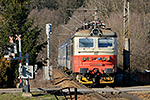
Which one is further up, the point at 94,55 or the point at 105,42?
the point at 105,42

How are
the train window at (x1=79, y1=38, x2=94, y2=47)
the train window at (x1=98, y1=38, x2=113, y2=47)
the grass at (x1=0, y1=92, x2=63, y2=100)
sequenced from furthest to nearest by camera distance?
the train window at (x1=98, y1=38, x2=113, y2=47) → the train window at (x1=79, y1=38, x2=94, y2=47) → the grass at (x1=0, y1=92, x2=63, y2=100)

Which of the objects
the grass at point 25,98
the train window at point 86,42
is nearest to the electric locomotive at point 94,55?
the train window at point 86,42

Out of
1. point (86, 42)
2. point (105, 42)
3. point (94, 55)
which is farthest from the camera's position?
point (105, 42)

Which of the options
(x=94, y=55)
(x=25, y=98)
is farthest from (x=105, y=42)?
(x=25, y=98)

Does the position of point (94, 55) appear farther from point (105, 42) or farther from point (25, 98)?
point (25, 98)

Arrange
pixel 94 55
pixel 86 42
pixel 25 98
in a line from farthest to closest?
pixel 86 42
pixel 94 55
pixel 25 98

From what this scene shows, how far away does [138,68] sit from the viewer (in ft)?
89.9

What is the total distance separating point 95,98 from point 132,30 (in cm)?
1880

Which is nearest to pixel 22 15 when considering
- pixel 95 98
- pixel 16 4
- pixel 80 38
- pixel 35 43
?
pixel 16 4

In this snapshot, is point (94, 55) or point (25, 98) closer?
point (25, 98)

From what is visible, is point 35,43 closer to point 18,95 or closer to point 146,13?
point 18,95

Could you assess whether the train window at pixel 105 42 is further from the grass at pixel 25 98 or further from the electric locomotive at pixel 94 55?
the grass at pixel 25 98

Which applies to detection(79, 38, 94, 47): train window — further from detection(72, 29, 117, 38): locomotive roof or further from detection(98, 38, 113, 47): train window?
detection(98, 38, 113, 47): train window

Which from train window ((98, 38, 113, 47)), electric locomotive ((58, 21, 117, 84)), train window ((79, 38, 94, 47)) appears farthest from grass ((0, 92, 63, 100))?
train window ((98, 38, 113, 47))
